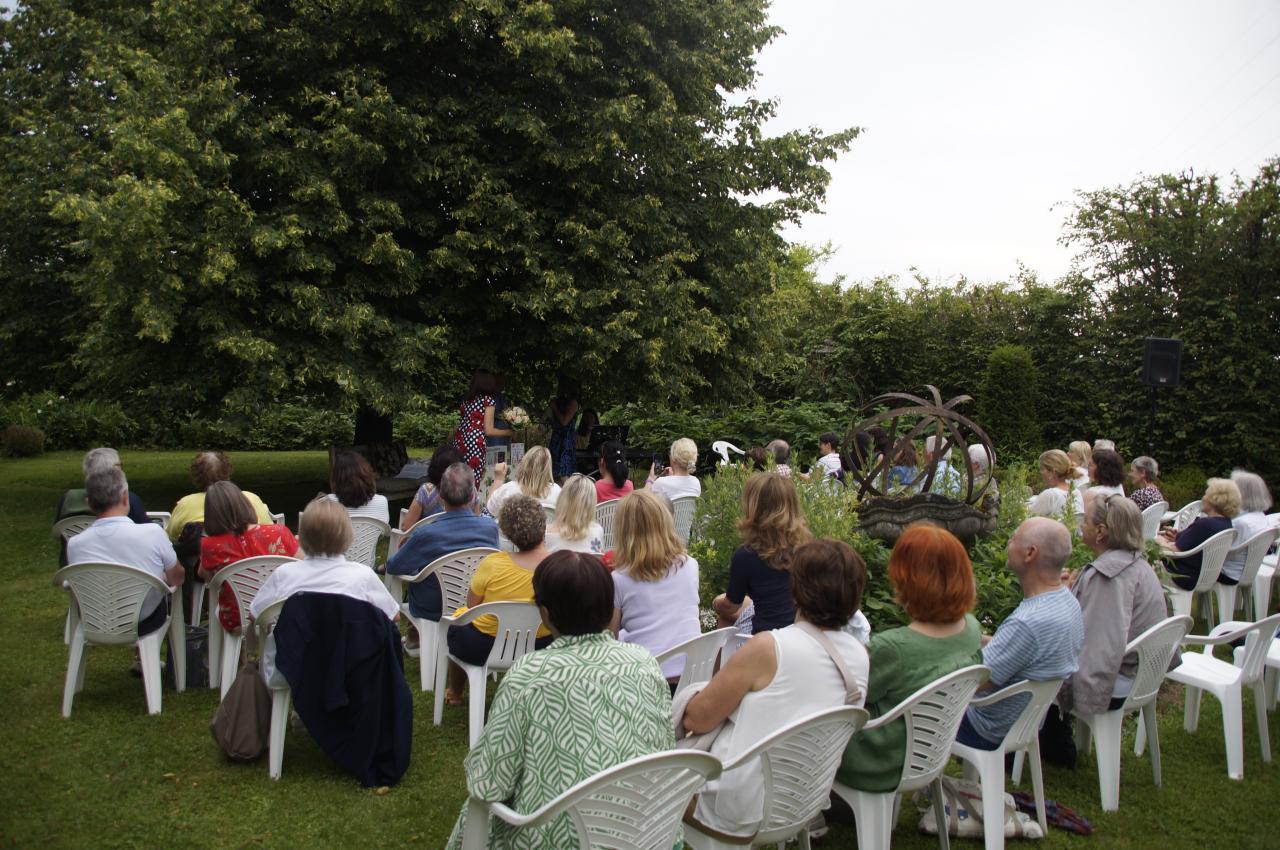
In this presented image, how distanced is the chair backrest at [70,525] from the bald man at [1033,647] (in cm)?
519

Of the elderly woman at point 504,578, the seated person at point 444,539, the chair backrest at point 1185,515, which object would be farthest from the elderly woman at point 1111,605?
the chair backrest at point 1185,515

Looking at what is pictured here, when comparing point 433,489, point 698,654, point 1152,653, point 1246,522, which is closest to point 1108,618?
point 1152,653

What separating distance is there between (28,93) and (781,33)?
35.5ft

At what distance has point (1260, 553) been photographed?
6.79 metres

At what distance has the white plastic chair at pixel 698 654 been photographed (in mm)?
3689

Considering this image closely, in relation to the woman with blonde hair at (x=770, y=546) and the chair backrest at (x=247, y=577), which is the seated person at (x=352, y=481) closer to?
the chair backrest at (x=247, y=577)

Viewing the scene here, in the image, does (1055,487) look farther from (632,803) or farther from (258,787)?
(258,787)

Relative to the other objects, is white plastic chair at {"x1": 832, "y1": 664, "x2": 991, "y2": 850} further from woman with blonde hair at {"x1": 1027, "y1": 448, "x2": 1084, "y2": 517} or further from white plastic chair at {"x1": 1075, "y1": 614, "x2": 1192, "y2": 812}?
woman with blonde hair at {"x1": 1027, "y1": 448, "x2": 1084, "y2": 517}

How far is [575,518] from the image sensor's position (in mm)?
5020

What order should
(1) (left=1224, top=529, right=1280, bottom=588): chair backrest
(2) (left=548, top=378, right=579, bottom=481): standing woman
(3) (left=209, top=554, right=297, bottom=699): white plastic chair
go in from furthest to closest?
(2) (left=548, top=378, right=579, bottom=481): standing woman → (1) (left=1224, top=529, right=1280, bottom=588): chair backrest → (3) (left=209, top=554, right=297, bottom=699): white plastic chair

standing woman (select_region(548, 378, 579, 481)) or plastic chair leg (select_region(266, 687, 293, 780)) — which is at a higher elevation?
standing woman (select_region(548, 378, 579, 481))

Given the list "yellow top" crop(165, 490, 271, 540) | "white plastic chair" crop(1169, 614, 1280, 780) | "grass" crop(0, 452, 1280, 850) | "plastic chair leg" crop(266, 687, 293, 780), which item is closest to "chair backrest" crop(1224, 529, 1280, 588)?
"grass" crop(0, 452, 1280, 850)

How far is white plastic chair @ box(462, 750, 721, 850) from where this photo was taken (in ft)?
7.51

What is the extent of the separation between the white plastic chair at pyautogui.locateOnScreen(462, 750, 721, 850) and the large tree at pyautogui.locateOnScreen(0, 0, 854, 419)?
7.88 meters
